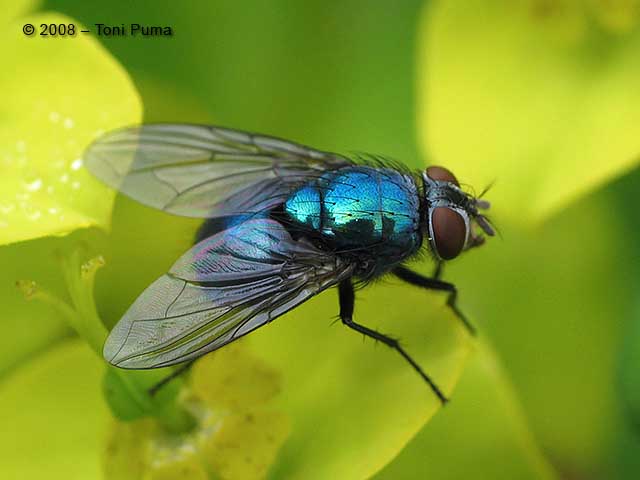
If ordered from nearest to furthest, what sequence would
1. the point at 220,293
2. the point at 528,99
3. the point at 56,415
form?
the point at 220,293 → the point at 56,415 → the point at 528,99

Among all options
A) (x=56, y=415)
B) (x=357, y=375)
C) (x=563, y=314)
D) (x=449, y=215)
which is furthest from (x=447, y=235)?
(x=56, y=415)

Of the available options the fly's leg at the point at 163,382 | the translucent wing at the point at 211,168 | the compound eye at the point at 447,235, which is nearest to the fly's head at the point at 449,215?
the compound eye at the point at 447,235

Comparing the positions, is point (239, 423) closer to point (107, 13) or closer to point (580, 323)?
point (580, 323)

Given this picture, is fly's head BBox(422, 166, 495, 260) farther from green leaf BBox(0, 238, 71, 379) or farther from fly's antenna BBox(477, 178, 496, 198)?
green leaf BBox(0, 238, 71, 379)

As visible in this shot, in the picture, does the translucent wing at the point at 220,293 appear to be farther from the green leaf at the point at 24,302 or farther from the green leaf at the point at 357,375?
the green leaf at the point at 24,302

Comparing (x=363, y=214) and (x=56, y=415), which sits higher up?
(x=363, y=214)

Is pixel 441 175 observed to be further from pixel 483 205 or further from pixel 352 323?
pixel 352 323

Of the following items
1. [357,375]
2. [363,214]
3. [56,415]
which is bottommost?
[56,415]

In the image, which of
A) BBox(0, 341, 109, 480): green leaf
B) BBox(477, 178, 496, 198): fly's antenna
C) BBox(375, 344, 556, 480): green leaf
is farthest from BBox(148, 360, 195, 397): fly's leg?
BBox(477, 178, 496, 198): fly's antenna
